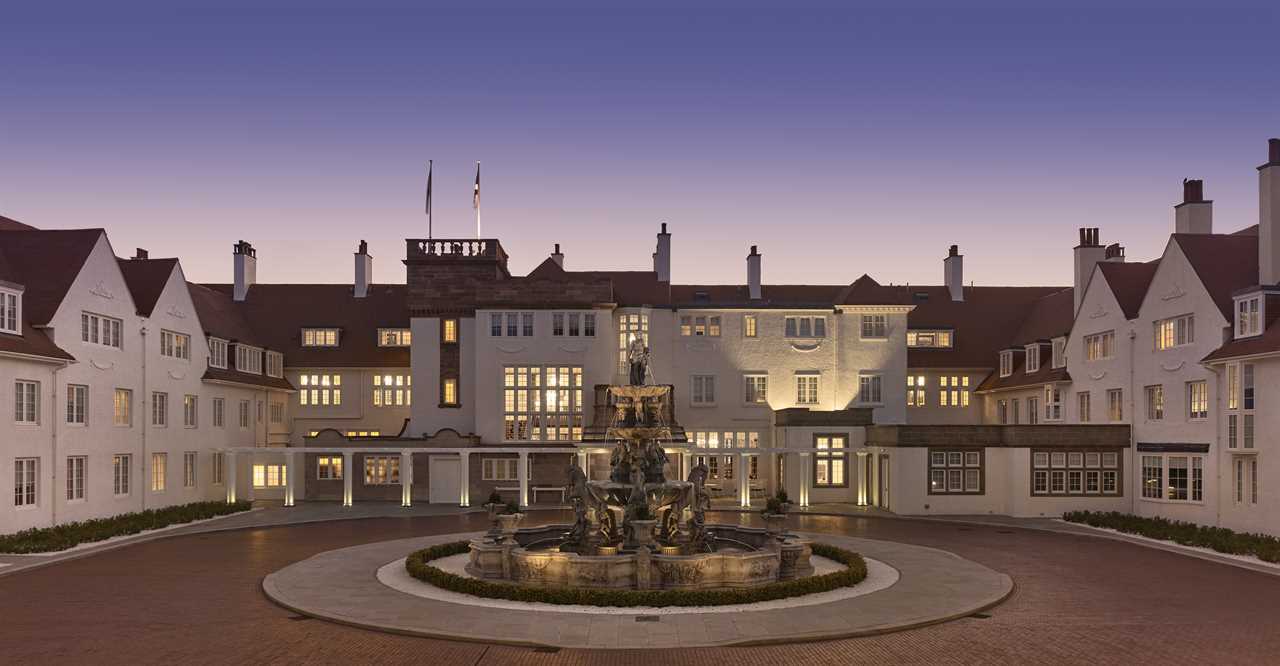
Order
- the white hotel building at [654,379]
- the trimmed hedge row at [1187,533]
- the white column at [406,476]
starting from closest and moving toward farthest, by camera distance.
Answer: the trimmed hedge row at [1187,533] < the white hotel building at [654,379] < the white column at [406,476]

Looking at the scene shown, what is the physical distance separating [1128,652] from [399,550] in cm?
2054

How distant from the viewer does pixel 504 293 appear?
49.9 m

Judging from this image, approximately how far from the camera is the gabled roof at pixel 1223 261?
35.3 m

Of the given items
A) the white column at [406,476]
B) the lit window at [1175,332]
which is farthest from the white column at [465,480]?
the lit window at [1175,332]

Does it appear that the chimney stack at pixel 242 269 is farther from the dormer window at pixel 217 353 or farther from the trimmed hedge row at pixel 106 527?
the trimmed hedge row at pixel 106 527

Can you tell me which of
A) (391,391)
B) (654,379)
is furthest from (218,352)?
(654,379)

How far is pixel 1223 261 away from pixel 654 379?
2729cm

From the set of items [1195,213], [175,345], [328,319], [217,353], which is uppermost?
[1195,213]

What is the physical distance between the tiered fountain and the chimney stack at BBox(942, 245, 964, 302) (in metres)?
36.1

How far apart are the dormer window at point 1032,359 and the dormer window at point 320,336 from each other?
40.3m

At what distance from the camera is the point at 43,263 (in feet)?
120

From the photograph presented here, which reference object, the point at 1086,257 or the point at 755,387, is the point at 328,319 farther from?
the point at 1086,257

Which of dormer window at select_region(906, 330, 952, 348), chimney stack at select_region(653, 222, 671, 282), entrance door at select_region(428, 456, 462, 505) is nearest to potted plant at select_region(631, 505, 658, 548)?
entrance door at select_region(428, 456, 462, 505)

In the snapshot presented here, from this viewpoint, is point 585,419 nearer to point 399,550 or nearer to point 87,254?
point 399,550
